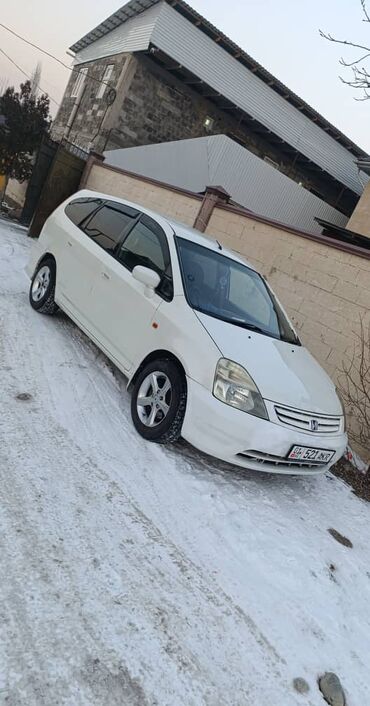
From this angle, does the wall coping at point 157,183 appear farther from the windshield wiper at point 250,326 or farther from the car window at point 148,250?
the windshield wiper at point 250,326

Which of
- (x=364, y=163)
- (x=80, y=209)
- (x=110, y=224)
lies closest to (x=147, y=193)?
(x=80, y=209)

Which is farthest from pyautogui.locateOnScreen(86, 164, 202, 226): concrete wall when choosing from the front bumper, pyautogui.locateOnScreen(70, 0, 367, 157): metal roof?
pyautogui.locateOnScreen(70, 0, 367, 157): metal roof

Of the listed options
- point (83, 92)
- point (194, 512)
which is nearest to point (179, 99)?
point (83, 92)

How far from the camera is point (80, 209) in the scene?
223 inches

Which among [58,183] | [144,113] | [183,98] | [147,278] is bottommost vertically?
[147,278]

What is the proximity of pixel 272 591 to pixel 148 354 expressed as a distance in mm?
2052

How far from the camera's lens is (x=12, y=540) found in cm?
240

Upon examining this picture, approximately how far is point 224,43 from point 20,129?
11225 millimetres

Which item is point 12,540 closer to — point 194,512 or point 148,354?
point 194,512

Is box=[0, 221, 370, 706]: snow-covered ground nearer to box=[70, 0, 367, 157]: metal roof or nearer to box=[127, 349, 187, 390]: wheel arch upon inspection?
box=[127, 349, 187, 390]: wheel arch

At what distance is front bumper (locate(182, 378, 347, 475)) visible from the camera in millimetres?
3455

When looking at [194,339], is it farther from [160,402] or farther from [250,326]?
[250,326]

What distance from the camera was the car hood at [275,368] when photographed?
12.0 feet

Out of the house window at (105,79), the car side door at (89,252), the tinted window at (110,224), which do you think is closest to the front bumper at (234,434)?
the car side door at (89,252)
